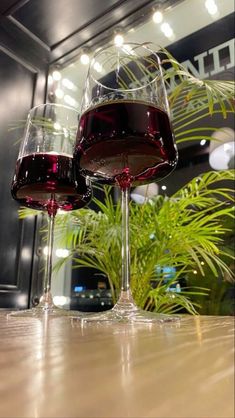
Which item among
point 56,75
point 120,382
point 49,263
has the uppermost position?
point 56,75

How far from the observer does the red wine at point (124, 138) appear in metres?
0.55

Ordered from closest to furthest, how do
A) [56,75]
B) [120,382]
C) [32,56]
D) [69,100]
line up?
[120,382] → [32,56] → [56,75] → [69,100]

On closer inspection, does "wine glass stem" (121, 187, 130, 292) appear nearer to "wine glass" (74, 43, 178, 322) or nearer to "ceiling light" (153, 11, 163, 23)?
"wine glass" (74, 43, 178, 322)

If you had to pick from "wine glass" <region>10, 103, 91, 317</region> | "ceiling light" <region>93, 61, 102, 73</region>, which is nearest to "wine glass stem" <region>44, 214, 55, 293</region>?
"wine glass" <region>10, 103, 91, 317</region>

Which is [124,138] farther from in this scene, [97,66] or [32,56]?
[32,56]

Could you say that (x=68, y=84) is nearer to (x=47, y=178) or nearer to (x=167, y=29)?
(x=167, y=29)

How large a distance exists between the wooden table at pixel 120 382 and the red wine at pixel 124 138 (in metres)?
0.43

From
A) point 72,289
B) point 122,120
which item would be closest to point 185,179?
point 72,289

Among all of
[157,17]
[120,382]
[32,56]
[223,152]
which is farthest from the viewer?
[32,56]

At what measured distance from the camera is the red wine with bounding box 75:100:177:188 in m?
0.55

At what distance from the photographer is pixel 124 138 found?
555 mm

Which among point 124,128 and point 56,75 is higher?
point 56,75

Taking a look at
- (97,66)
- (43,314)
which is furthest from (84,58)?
(43,314)

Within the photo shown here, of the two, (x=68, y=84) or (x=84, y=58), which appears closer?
(x=84, y=58)
